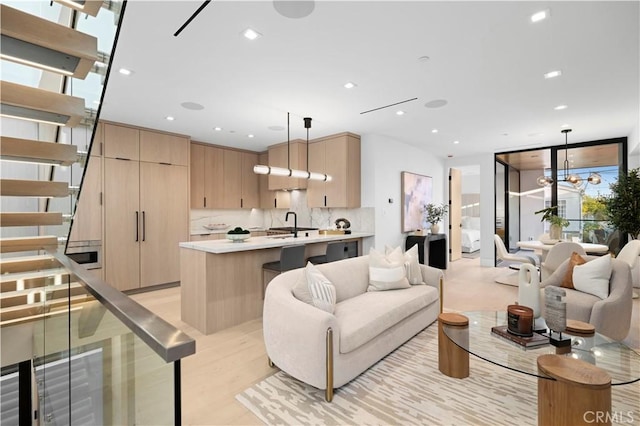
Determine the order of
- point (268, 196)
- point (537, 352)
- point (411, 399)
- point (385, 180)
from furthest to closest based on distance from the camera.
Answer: point (268, 196) < point (385, 180) < point (411, 399) < point (537, 352)

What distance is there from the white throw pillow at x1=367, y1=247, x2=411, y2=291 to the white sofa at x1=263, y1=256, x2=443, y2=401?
92 millimetres

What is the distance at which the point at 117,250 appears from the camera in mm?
4695

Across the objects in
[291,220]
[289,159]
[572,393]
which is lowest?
[572,393]

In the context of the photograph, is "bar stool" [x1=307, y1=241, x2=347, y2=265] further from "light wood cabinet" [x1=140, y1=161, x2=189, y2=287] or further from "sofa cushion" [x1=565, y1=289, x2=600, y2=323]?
"sofa cushion" [x1=565, y1=289, x2=600, y2=323]

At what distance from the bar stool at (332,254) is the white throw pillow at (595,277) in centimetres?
281

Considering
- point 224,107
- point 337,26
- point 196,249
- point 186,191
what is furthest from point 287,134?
point 337,26

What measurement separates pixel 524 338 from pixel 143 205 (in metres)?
5.30

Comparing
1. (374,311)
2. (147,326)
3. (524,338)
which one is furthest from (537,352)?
(147,326)

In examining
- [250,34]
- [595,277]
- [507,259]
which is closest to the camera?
[250,34]

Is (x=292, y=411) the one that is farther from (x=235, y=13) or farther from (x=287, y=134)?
(x=287, y=134)

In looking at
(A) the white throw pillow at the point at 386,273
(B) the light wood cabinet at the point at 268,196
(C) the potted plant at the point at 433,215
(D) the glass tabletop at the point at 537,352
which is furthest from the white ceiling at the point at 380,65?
(D) the glass tabletop at the point at 537,352

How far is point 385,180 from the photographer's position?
19.1 ft

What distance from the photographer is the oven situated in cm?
434

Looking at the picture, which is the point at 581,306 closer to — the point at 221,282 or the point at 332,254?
the point at 332,254
